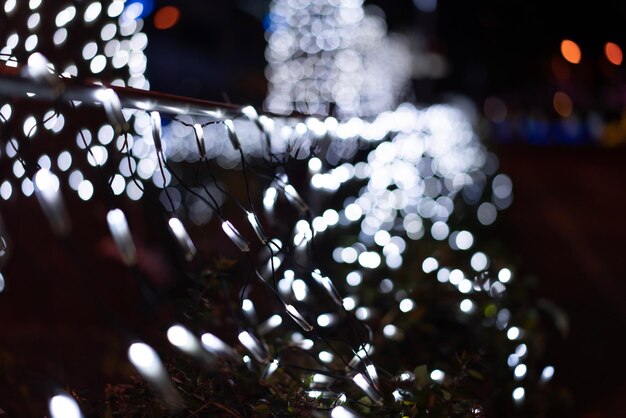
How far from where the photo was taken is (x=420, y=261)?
457cm

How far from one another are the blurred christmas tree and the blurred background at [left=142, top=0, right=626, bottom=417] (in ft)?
2.01

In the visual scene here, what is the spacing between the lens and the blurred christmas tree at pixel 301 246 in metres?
2.02

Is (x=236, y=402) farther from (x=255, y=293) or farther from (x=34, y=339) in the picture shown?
(x=255, y=293)

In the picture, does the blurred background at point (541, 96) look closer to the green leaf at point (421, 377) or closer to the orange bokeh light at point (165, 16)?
the orange bokeh light at point (165, 16)

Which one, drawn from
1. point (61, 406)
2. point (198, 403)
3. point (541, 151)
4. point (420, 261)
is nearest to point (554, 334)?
point (420, 261)

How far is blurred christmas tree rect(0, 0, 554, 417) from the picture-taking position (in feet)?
6.63

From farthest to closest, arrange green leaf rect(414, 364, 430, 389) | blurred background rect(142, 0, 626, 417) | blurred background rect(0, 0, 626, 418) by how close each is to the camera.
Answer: blurred background rect(142, 0, 626, 417)
blurred background rect(0, 0, 626, 418)
green leaf rect(414, 364, 430, 389)

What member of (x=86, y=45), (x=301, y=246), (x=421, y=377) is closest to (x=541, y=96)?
(x=86, y=45)

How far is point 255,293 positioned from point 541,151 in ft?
→ 58.0

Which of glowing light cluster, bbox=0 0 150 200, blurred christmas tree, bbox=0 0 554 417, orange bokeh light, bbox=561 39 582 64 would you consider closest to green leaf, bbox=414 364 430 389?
blurred christmas tree, bbox=0 0 554 417

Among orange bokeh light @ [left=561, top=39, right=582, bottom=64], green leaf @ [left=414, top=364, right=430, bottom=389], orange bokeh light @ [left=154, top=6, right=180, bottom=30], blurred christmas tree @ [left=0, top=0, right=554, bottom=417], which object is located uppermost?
orange bokeh light @ [left=561, top=39, right=582, bottom=64]

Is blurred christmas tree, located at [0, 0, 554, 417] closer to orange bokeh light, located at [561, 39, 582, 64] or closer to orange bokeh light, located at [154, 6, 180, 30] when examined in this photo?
orange bokeh light, located at [154, 6, 180, 30]

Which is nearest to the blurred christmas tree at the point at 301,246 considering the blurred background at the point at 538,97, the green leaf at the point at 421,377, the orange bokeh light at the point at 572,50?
the green leaf at the point at 421,377

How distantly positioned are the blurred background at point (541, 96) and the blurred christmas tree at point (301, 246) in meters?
0.61
